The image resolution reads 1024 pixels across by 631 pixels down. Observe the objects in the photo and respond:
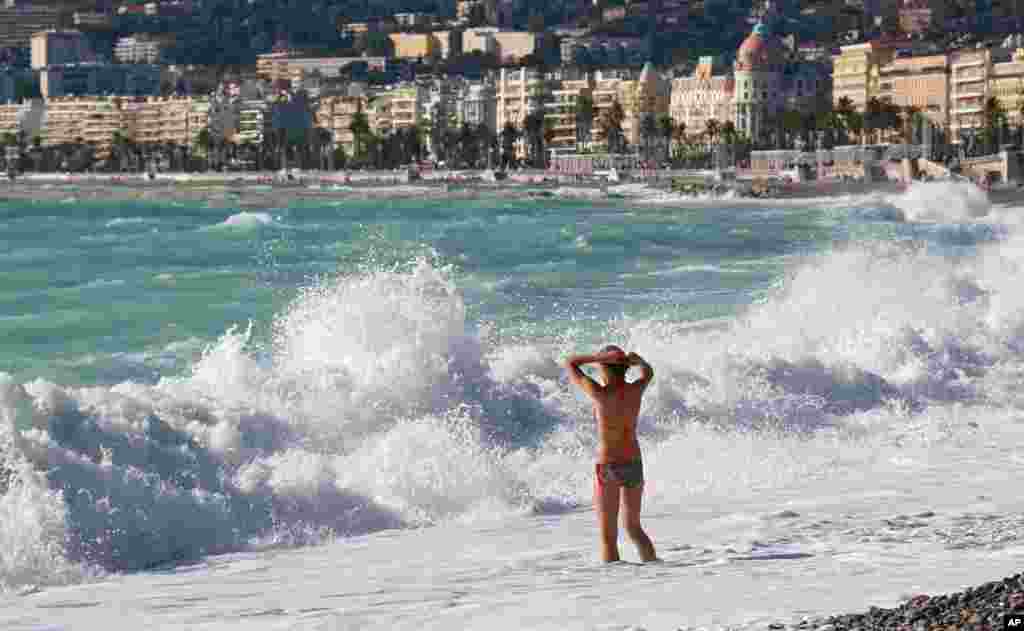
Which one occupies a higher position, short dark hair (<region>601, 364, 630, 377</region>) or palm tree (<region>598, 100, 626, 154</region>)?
short dark hair (<region>601, 364, 630, 377</region>)

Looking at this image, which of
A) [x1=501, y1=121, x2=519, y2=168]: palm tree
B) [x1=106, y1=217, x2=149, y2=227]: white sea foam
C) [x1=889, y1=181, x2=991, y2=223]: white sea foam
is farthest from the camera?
[x1=501, y1=121, x2=519, y2=168]: palm tree

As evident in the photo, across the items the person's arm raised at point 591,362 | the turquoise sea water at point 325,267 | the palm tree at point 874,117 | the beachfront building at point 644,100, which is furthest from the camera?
the beachfront building at point 644,100

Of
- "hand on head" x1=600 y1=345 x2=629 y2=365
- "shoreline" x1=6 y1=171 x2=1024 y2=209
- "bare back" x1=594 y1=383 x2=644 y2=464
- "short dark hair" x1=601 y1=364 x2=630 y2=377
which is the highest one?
"hand on head" x1=600 y1=345 x2=629 y2=365

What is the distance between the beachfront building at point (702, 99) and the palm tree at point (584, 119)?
21.0 feet

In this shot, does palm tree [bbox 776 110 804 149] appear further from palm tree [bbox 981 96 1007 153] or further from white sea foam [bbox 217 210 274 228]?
white sea foam [bbox 217 210 274 228]

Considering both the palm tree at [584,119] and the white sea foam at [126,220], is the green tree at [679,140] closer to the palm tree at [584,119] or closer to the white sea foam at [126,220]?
the palm tree at [584,119]

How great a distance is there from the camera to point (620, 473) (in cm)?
1169

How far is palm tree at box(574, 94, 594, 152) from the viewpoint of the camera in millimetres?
185500

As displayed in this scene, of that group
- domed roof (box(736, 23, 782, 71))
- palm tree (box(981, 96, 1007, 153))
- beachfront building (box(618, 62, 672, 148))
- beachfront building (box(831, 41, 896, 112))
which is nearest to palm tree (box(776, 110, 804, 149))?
beachfront building (box(831, 41, 896, 112))

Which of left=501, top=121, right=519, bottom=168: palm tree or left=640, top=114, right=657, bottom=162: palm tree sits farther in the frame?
left=501, top=121, right=519, bottom=168: palm tree

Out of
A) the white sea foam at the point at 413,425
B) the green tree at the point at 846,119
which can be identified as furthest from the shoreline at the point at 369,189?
the white sea foam at the point at 413,425

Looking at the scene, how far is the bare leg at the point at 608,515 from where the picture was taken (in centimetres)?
1173

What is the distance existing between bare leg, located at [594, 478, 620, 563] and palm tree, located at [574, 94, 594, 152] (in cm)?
17124

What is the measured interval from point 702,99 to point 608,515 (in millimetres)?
176180
